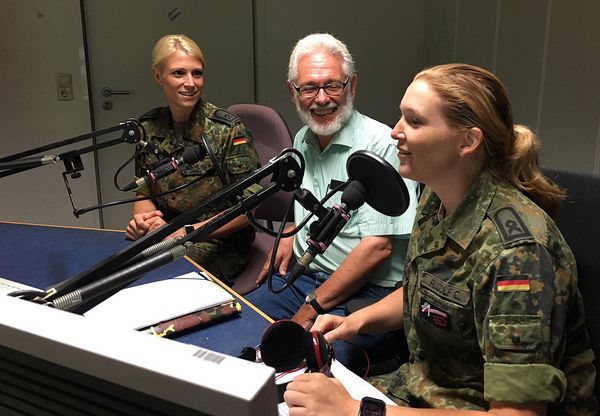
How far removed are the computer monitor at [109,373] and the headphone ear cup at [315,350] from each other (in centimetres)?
53

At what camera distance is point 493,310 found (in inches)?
32.5

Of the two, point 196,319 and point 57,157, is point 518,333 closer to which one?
point 196,319

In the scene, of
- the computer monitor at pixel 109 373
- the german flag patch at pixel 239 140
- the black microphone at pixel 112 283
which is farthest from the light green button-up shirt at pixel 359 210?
the computer monitor at pixel 109 373

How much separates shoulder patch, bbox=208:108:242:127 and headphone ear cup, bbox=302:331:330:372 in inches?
52.3

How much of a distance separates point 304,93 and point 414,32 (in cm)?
234

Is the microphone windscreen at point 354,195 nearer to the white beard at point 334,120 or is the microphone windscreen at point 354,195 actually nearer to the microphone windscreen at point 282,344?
the microphone windscreen at point 282,344

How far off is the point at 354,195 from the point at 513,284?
0.30 meters

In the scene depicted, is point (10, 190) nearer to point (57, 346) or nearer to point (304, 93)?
point (304, 93)

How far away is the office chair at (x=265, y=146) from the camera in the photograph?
2.12m

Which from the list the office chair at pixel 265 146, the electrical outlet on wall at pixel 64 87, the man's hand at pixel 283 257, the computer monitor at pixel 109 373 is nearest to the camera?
the computer monitor at pixel 109 373

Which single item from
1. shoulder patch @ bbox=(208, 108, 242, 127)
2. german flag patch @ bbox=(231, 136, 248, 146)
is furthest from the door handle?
german flag patch @ bbox=(231, 136, 248, 146)

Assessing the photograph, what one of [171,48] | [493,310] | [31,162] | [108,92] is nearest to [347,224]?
[493,310]

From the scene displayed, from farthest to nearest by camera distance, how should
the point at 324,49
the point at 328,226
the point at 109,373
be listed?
the point at 324,49
the point at 328,226
the point at 109,373

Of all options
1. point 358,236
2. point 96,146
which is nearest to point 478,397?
point 358,236
